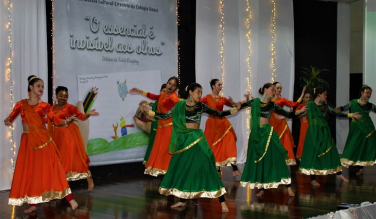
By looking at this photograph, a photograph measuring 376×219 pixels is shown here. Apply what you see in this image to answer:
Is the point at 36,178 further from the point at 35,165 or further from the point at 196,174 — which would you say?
the point at 196,174

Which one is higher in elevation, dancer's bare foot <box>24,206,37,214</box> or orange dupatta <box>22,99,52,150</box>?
orange dupatta <box>22,99,52,150</box>

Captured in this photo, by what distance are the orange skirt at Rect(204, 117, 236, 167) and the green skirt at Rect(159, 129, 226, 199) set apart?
8.03 ft

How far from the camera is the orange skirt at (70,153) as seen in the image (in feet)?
20.3

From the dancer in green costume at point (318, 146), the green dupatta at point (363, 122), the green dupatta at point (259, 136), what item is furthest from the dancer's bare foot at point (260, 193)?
the green dupatta at point (363, 122)

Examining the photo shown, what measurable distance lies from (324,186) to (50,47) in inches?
174

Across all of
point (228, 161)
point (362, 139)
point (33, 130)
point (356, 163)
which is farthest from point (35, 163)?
point (362, 139)

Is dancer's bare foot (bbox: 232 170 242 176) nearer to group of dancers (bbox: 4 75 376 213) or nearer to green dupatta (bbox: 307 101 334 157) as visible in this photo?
group of dancers (bbox: 4 75 376 213)

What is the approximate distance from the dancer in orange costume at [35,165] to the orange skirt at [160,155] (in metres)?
2.03

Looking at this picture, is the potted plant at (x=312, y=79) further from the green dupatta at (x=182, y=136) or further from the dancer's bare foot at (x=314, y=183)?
the green dupatta at (x=182, y=136)

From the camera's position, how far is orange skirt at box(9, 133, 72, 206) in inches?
199

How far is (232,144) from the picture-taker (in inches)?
297

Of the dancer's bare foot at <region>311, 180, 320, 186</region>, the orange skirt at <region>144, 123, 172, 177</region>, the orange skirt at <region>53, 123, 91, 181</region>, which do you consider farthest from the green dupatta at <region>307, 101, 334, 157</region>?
the orange skirt at <region>53, 123, 91, 181</region>

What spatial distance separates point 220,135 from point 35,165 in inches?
130

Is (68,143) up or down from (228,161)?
up
